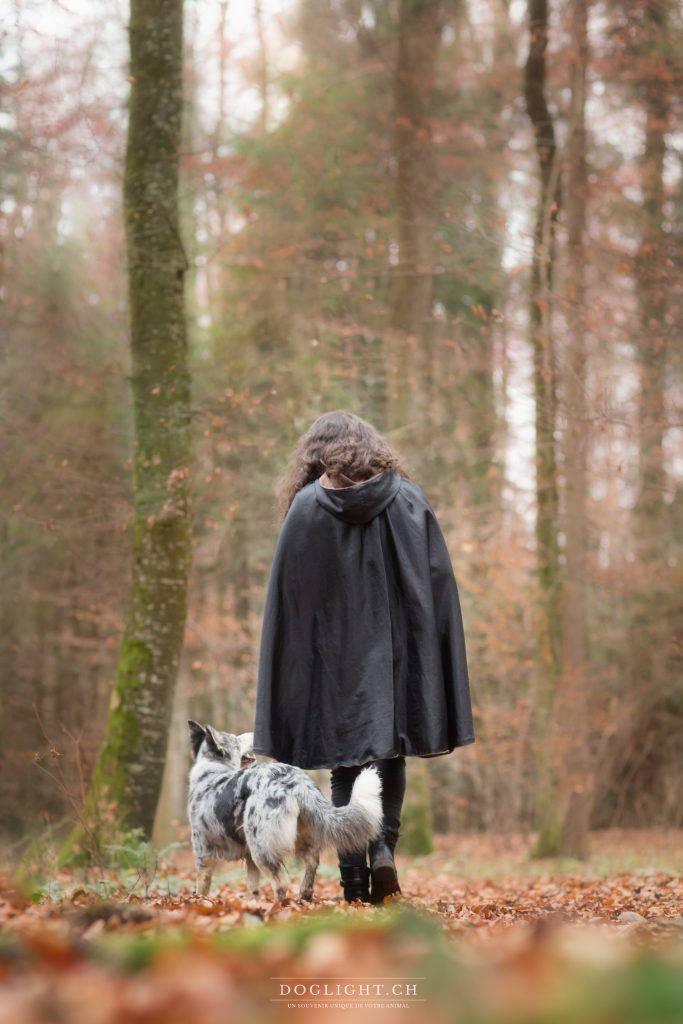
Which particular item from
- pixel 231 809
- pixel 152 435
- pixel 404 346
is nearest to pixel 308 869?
pixel 231 809

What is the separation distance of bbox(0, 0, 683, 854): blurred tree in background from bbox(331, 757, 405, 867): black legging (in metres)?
5.10

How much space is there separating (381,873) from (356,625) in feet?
3.63

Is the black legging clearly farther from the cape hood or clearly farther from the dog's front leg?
the cape hood

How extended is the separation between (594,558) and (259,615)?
15.7ft

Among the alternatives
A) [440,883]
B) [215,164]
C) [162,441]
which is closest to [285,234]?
[215,164]

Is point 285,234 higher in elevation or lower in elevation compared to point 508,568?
higher

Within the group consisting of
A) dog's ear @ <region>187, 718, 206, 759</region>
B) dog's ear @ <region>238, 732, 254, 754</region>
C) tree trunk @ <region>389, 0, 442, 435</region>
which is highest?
tree trunk @ <region>389, 0, 442, 435</region>

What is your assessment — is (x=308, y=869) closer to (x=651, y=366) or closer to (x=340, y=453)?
(x=340, y=453)

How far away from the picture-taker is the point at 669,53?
1127 cm

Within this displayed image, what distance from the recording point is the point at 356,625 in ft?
16.1

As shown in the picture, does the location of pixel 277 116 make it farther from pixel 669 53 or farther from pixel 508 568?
pixel 508 568

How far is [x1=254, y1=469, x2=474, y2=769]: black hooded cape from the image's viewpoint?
192 inches

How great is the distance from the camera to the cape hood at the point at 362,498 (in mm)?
4859

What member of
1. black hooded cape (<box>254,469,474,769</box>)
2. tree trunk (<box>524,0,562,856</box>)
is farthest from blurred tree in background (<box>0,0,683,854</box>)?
black hooded cape (<box>254,469,474,769</box>)
